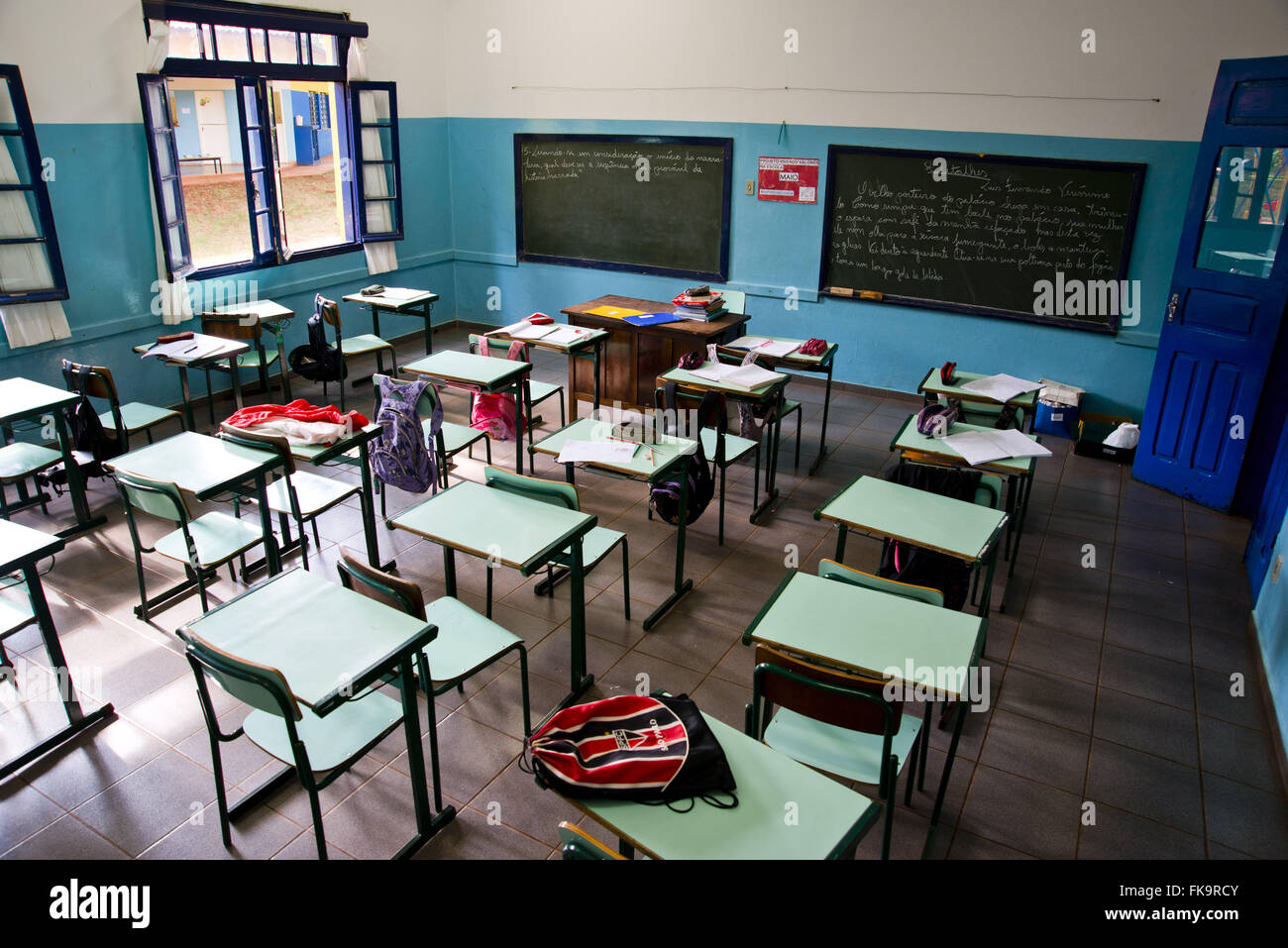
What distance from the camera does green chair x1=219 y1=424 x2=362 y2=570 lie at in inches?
154

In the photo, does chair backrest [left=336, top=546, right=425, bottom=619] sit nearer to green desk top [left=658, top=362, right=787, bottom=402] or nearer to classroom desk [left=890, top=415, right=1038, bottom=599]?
classroom desk [left=890, top=415, right=1038, bottom=599]

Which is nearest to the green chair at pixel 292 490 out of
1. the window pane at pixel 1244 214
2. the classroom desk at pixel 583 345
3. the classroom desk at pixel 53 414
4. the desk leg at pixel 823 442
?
the classroom desk at pixel 53 414

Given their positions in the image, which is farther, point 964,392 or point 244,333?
point 244,333

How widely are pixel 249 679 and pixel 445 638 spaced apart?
Answer: 2.76ft

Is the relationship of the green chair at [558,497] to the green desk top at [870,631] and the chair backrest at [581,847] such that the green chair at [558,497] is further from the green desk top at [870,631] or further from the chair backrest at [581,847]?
the chair backrest at [581,847]

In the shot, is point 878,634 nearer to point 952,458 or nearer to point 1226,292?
point 952,458

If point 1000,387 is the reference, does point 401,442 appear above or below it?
below

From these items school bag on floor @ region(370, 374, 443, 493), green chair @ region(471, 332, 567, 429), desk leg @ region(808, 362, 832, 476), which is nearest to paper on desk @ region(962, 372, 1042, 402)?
desk leg @ region(808, 362, 832, 476)

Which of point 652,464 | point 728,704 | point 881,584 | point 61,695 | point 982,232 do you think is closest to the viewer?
point 881,584

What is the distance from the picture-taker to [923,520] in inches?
135

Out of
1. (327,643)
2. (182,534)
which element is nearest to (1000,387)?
(327,643)
